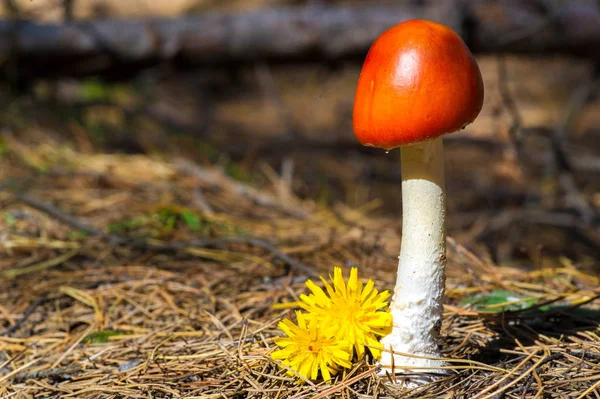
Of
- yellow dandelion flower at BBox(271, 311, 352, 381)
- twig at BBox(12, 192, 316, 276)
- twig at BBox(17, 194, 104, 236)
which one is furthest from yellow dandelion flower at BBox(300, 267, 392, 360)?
twig at BBox(17, 194, 104, 236)

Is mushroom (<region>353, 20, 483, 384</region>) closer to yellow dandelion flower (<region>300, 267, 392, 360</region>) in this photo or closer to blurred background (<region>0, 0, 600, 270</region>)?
yellow dandelion flower (<region>300, 267, 392, 360</region>)

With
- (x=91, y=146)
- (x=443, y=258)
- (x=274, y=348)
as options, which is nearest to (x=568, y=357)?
(x=443, y=258)

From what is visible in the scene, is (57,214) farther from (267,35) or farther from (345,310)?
(267,35)

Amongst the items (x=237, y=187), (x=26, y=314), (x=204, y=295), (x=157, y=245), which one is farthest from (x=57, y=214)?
(x=237, y=187)

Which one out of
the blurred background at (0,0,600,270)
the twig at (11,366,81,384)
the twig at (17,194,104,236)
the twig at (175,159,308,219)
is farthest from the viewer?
the blurred background at (0,0,600,270)

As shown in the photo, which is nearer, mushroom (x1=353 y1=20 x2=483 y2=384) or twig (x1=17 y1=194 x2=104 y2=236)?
mushroom (x1=353 y1=20 x2=483 y2=384)

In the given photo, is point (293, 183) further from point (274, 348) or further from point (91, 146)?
point (274, 348)

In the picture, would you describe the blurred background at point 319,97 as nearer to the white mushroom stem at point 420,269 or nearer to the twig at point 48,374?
the white mushroom stem at point 420,269
